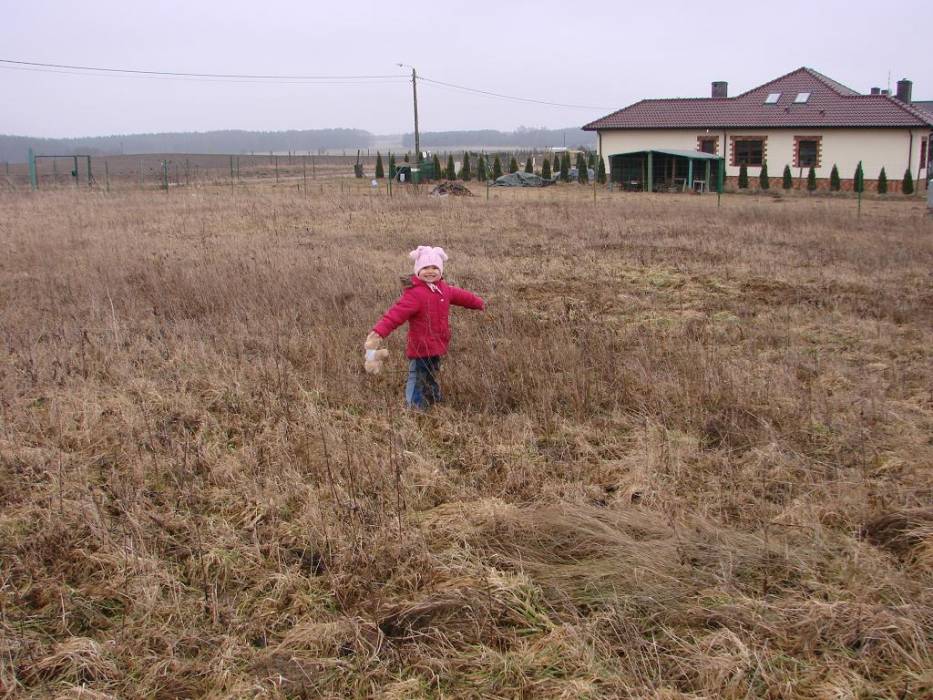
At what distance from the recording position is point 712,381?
212 inches

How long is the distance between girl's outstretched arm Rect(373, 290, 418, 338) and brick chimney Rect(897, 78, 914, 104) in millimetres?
44793

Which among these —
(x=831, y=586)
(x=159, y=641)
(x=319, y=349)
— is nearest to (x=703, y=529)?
(x=831, y=586)

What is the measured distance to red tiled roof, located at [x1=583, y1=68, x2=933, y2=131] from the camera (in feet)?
104

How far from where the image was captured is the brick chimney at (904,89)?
41812 millimetres

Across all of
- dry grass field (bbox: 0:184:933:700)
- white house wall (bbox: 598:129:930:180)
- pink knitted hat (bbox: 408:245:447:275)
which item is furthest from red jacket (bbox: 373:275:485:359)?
white house wall (bbox: 598:129:930:180)

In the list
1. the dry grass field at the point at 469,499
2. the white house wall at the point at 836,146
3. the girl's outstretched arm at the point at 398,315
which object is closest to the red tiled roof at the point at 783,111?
the white house wall at the point at 836,146

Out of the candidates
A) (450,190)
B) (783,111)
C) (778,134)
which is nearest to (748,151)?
(778,134)

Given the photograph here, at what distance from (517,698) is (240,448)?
2564mm

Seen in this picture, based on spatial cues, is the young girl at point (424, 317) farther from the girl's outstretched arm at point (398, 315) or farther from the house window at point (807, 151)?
the house window at point (807, 151)

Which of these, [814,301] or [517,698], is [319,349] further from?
[814,301]

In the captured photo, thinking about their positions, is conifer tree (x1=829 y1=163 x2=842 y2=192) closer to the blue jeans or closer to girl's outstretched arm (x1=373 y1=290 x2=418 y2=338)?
the blue jeans

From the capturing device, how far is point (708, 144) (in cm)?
3503

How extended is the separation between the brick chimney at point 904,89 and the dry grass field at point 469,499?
40.0 metres

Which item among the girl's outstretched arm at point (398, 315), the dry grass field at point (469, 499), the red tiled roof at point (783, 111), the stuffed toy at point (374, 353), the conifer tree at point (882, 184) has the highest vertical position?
the red tiled roof at point (783, 111)
